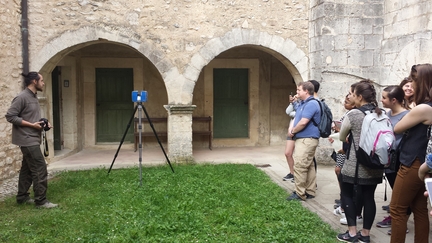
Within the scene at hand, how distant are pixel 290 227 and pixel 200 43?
4462mm

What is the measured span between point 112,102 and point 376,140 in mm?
7697

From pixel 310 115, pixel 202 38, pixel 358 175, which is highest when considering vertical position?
pixel 202 38

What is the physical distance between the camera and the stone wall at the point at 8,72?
6262 millimetres

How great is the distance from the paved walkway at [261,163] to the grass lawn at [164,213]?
1.08 feet

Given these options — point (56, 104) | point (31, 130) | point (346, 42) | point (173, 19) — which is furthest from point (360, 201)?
point (56, 104)

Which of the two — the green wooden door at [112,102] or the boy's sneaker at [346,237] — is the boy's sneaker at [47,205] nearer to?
the boy's sneaker at [346,237]

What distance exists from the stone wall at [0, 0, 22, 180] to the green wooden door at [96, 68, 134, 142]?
3037mm

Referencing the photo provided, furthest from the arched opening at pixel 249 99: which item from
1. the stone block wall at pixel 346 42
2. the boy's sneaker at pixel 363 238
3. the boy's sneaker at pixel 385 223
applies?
the boy's sneaker at pixel 363 238

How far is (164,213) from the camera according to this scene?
441cm

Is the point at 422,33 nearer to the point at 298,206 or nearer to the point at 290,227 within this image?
the point at 298,206

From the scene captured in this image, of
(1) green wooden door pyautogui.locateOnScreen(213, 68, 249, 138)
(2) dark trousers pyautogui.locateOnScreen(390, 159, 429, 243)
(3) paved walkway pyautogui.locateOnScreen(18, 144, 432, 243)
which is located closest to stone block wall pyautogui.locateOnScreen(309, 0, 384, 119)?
(3) paved walkway pyautogui.locateOnScreen(18, 144, 432, 243)

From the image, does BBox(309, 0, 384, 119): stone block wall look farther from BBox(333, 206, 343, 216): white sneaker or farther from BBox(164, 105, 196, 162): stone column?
BBox(333, 206, 343, 216): white sneaker

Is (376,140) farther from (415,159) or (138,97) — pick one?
(138,97)

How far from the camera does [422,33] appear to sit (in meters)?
6.18
